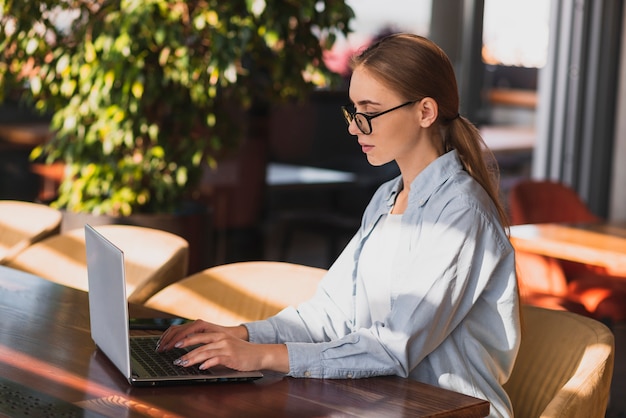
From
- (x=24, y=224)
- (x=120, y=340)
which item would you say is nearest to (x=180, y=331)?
(x=120, y=340)

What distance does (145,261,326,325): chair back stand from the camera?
2.77m

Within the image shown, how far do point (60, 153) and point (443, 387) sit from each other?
109 inches

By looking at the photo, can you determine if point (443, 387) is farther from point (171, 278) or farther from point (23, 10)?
point (23, 10)

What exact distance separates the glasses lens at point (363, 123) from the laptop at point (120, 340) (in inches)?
23.1

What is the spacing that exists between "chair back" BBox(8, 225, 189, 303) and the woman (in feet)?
2.45

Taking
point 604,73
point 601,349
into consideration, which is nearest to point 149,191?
point 601,349

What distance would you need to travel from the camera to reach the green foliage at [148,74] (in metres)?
4.00

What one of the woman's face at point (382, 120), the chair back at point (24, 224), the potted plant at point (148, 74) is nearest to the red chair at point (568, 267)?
the potted plant at point (148, 74)

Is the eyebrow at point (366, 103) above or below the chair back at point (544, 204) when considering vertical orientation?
above

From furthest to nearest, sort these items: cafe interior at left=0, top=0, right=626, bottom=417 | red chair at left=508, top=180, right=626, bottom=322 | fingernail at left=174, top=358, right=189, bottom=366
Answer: red chair at left=508, top=180, right=626, bottom=322
cafe interior at left=0, top=0, right=626, bottom=417
fingernail at left=174, top=358, right=189, bottom=366

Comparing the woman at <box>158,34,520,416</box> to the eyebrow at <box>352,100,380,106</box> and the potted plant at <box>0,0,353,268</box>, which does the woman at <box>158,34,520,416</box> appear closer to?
the eyebrow at <box>352,100,380,106</box>

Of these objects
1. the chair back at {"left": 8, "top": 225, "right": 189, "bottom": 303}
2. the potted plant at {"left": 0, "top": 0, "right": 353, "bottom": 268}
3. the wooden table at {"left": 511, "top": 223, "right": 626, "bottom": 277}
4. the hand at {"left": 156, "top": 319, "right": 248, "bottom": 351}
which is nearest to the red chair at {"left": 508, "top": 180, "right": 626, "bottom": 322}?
the wooden table at {"left": 511, "top": 223, "right": 626, "bottom": 277}

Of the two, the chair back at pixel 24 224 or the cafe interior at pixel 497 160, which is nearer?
the chair back at pixel 24 224

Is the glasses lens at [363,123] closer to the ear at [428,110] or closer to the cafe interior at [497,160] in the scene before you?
the ear at [428,110]
